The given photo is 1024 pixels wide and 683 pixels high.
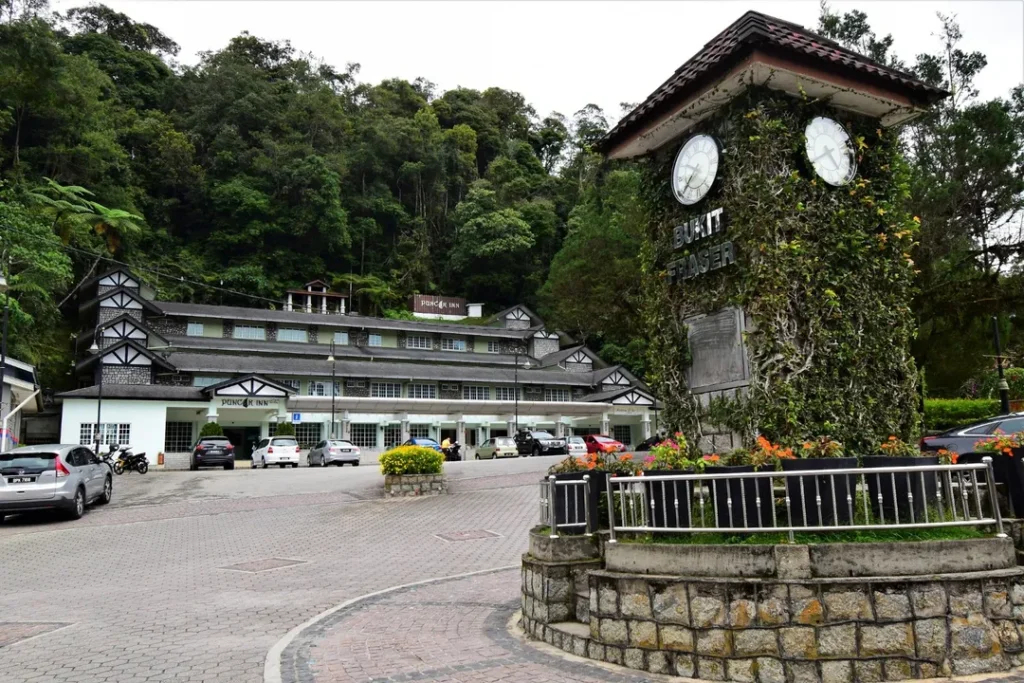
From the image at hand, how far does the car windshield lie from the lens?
51.4 ft

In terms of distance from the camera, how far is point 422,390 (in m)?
53.0

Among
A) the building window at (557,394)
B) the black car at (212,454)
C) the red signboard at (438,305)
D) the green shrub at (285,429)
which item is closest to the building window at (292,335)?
the green shrub at (285,429)

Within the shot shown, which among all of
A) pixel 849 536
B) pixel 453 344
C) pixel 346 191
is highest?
pixel 346 191

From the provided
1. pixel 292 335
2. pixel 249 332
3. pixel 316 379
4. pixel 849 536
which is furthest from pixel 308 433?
pixel 849 536

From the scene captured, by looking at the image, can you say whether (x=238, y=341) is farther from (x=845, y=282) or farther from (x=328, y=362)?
(x=845, y=282)

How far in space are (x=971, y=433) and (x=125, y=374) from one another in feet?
142

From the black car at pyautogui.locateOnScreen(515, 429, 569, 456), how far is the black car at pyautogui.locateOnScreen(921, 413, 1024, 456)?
23289mm

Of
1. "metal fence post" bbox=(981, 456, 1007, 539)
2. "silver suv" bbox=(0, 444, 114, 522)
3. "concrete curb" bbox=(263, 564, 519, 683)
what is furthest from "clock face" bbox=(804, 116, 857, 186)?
"silver suv" bbox=(0, 444, 114, 522)

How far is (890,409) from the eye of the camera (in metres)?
8.13

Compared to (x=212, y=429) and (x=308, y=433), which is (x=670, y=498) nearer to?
(x=212, y=429)

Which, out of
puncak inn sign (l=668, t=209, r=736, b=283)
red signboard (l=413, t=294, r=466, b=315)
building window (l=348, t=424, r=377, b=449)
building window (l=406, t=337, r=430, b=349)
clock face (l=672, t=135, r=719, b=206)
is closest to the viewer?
puncak inn sign (l=668, t=209, r=736, b=283)

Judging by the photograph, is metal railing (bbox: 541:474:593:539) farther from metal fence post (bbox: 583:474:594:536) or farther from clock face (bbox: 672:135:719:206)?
clock face (bbox: 672:135:719:206)

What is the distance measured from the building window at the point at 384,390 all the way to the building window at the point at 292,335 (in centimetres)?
827

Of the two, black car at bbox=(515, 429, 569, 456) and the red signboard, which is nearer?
black car at bbox=(515, 429, 569, 456)
